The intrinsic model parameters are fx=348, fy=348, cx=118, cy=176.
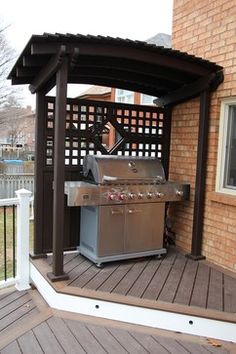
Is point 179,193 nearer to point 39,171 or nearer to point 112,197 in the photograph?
point 112,197

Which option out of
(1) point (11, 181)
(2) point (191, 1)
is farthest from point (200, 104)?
(1) point (11, 181)

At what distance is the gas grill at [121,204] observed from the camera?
3.87 m

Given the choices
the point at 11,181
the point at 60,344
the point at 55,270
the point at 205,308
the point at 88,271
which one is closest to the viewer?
the point at 60,344

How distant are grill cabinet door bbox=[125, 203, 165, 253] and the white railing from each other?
3.82ft

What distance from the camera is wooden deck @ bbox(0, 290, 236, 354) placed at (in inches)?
109

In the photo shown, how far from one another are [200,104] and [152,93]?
1002mm

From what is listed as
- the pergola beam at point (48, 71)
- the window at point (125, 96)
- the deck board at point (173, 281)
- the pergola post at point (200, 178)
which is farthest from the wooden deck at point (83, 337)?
the window at point (125, 96)

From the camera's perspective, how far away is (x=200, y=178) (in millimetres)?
4242

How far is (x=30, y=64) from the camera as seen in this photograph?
Result: 11.8 ft

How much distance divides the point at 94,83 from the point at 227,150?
6.37 ft

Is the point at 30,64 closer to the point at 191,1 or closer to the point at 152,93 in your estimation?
the point at 152,93

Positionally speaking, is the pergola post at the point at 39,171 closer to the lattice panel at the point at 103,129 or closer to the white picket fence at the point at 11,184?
the lattice panel at the point at 103,129

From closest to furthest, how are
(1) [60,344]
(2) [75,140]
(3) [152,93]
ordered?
(1) [60,344]
(2) [75,140]
(3) [152,93]

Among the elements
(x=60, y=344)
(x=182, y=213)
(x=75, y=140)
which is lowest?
(x=60, y=344)
